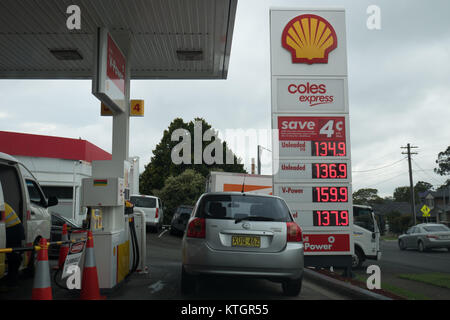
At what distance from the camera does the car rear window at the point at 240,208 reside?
6.33 m

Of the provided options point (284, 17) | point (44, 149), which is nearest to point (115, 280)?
point (284, 17)

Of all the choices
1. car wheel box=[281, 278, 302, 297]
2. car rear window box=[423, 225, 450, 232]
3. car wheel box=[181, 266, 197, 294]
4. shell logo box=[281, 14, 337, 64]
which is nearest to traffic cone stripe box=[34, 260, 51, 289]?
car wheel box=[181, 266, 197, 294]

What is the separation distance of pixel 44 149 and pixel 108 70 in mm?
20771

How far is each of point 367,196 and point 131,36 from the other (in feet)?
363

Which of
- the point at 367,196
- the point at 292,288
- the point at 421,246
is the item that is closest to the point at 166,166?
the point at 421,246

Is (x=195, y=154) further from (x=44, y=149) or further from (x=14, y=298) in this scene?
(x=14, y=298)

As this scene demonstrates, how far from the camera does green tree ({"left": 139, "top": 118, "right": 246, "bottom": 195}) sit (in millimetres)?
42750

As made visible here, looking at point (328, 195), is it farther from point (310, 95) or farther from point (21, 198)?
point (21, 198)

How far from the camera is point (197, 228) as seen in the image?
20.3ft

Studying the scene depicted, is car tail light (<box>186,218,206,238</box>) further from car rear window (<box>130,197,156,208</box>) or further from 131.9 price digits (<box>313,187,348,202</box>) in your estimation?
car rear window (<box>130,197,156,208</box>)

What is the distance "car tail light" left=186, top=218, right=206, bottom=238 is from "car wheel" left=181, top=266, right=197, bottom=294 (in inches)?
23.0

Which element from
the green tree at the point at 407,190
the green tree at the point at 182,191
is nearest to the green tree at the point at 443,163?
the green tree at the point at 407,190

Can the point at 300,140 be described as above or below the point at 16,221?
above

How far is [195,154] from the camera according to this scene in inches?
1738
